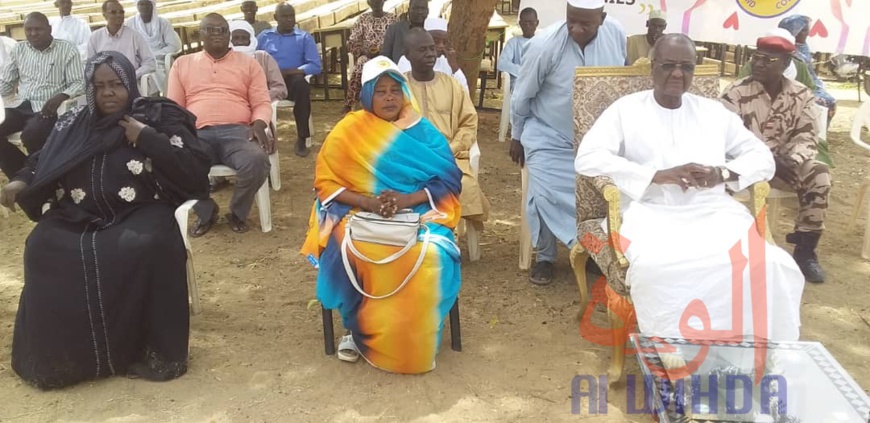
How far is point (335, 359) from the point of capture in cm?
372

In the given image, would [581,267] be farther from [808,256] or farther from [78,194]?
[78,194]

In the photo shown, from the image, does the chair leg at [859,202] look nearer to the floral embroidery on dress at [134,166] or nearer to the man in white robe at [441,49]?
the man in white robe at [441,49]

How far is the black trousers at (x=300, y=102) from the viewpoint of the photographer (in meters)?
7.46

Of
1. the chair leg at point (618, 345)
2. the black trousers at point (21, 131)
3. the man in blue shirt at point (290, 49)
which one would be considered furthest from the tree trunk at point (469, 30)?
the chair leg at point (618, 345)

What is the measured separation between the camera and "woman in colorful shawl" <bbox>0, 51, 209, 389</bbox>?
10.8 feet

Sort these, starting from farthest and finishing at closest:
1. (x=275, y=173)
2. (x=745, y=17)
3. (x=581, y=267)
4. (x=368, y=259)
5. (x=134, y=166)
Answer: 1. (x=745, y=17)
2. (x=275, y=173)
3. (x=581, y=267)
4. (x=134, y=166)
5. (x=368, y=259)

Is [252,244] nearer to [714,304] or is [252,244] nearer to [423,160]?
[423,160]

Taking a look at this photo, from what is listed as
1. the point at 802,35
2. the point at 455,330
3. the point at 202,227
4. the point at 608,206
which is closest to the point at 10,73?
the point at 202,227

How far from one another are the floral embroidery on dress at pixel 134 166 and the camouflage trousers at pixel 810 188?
3.88 meters

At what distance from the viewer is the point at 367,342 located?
3.56 m

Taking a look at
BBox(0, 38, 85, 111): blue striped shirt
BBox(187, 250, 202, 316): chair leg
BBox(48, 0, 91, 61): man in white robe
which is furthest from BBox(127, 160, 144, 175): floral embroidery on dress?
BBox(48, 0, 91, 61): man in white robe

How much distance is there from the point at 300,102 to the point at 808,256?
4.95 m

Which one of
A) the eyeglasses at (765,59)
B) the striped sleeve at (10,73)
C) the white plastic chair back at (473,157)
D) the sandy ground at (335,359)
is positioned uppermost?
the eyeglasses at (765,59)

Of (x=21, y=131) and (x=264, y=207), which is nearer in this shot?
(x=264, y=207)
